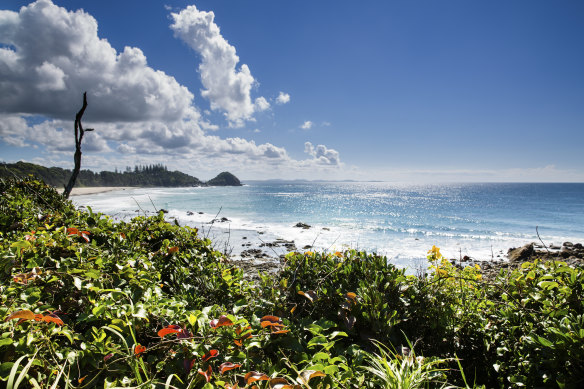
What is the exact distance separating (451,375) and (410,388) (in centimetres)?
124

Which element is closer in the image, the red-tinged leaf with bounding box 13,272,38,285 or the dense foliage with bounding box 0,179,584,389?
the dense foliage with bounding box 0,179,584,389

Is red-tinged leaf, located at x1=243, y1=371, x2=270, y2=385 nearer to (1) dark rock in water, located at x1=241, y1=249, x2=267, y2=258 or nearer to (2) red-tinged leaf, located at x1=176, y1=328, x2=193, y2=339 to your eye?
(2) red-tinged leaf, located at x1=176, y1=328, x2=193, y2=339

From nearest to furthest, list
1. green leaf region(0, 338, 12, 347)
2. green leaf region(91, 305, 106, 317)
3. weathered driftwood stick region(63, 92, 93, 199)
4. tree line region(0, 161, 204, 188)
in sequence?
green leaf region(0, 338, 12, 347) → green leaf region(91, 305, 106, 317) → weathered driftwood stick region(63, 92, 93, 199) → tree line region(0, 161, 204, 188)

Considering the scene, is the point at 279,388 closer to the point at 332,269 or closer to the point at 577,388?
the point at 332,269

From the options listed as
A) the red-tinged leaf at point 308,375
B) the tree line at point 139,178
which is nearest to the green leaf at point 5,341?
the red-tinged leaf at point 308,375

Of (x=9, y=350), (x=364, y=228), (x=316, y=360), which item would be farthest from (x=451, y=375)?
(x=364, y=228)

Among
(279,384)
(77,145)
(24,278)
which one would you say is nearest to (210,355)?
(279,384)

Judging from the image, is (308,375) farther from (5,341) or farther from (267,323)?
(5,341)

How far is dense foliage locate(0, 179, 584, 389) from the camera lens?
56.4 inches

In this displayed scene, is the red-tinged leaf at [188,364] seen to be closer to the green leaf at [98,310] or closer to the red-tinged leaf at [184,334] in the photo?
the red-tinged leaf at [184,334]

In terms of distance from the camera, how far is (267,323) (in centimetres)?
177

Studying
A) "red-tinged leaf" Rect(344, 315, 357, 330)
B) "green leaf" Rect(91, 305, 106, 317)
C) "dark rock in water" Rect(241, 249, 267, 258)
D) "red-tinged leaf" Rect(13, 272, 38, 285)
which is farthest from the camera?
"dark rock in water" Rect(241, 249, 267, 258)

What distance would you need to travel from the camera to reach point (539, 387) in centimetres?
180

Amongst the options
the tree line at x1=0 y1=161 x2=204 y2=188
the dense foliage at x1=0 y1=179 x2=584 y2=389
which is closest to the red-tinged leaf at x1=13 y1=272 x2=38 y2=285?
the dense foliage at x1=0 y1=179 x2=584 y2=389
